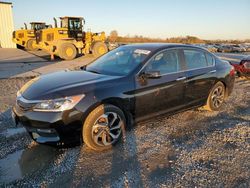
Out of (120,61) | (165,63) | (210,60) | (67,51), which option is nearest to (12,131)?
(120,61)

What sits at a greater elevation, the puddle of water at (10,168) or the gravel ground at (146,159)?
the gravel ground at (146,159)

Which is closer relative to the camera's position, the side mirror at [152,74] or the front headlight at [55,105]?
the front headlight at [55,105]

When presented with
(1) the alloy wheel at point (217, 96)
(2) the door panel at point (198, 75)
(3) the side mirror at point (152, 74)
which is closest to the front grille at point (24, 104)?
(3) the side mirror at point (152, 74)

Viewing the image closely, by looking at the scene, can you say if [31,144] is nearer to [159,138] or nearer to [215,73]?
[159,138]

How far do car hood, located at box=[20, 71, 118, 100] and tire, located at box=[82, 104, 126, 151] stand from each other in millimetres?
407

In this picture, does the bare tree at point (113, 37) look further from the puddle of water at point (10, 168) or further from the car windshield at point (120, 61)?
the puddle of water at point (10, 168)

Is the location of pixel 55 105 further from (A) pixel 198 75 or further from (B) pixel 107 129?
(A) pixel 198 75

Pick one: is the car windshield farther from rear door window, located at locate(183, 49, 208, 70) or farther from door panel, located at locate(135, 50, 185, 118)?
rear door window, located at locate(183, 49, 208, 70)

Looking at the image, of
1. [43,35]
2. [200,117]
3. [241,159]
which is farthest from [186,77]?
[43,35]

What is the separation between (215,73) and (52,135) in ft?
12.2

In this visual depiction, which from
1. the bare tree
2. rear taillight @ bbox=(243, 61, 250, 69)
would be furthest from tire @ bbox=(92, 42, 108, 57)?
the bare tree

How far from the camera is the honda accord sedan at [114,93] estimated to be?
10.4 feet

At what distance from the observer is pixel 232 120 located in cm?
480

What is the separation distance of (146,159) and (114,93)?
1061 mm
